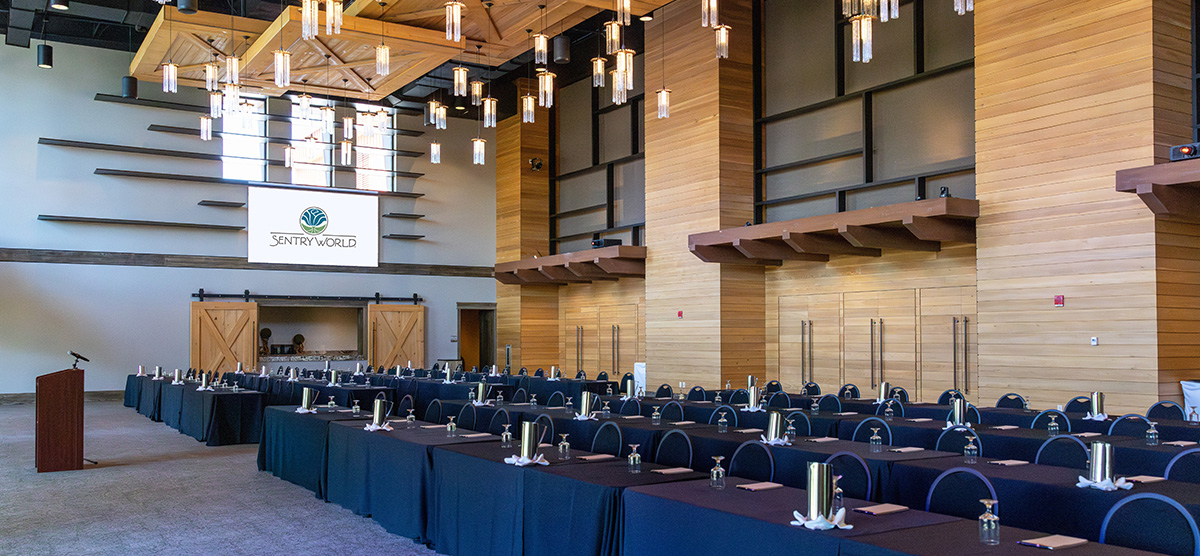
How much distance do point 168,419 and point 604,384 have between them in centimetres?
670

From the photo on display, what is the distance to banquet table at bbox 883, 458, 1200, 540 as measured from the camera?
4.01 m

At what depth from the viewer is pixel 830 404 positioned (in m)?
9.09

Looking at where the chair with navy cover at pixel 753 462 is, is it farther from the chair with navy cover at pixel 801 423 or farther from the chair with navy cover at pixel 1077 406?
the chair with navy cover at pixel 1077 406

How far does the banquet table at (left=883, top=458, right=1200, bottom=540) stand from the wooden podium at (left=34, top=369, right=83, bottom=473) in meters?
7.65

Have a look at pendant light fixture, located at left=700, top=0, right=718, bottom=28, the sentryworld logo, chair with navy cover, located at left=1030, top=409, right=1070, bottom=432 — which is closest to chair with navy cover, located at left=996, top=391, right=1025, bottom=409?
chair with navy cover, located at left=1030, top=409, right=1070, bottom=432

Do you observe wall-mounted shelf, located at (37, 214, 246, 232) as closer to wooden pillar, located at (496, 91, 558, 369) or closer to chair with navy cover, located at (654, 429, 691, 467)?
wooden pillar, located at (496, 91, 558, 369)

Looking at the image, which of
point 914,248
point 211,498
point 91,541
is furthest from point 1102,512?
point 914,248

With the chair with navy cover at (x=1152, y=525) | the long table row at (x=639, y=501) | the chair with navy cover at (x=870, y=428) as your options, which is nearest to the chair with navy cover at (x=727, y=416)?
the long table row at (x=639, y=501)

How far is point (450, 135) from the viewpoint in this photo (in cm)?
2281

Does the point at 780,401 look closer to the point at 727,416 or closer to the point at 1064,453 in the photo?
the point at 727,416

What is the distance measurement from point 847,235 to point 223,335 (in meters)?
14.3

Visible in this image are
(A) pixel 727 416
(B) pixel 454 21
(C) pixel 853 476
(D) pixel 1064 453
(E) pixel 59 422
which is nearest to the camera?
(C) pixel 853 476

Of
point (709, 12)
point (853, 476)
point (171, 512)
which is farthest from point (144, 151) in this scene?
point (853, 476)

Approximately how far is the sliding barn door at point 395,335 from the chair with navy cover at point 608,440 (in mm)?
15989
